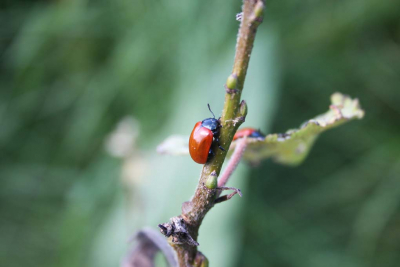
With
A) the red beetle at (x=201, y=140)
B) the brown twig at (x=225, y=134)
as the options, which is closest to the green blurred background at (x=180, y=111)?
the red beetle at (x=201, y=140)

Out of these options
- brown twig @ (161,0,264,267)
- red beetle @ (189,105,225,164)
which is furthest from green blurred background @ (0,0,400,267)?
brown twig @ (161,0,264,267)

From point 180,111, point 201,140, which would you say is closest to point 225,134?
point 201,140

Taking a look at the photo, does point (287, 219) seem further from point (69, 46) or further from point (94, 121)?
point (69, 46)

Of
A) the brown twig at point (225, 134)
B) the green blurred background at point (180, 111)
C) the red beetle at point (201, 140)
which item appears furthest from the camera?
the green blurred background at point (180, 111)

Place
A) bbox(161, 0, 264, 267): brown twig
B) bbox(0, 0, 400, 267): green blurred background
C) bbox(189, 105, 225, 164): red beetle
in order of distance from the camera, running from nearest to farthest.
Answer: bbox(161, 0, 264, 267): brown twig, bbox(189, 105, 225, 164): red beetle, bbox(0, 0, 400, 267): green blurred background

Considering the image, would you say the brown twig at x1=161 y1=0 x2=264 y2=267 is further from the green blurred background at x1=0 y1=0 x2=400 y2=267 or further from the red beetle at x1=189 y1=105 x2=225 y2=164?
the green blurred background at x1=0 y1=0 x2=400 y2=267

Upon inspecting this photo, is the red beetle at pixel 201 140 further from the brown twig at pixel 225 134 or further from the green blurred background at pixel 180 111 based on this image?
the green blurred background at pixel 180 111

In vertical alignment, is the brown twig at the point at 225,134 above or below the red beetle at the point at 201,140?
below

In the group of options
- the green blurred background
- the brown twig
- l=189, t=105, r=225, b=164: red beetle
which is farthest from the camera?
the green blurred background
